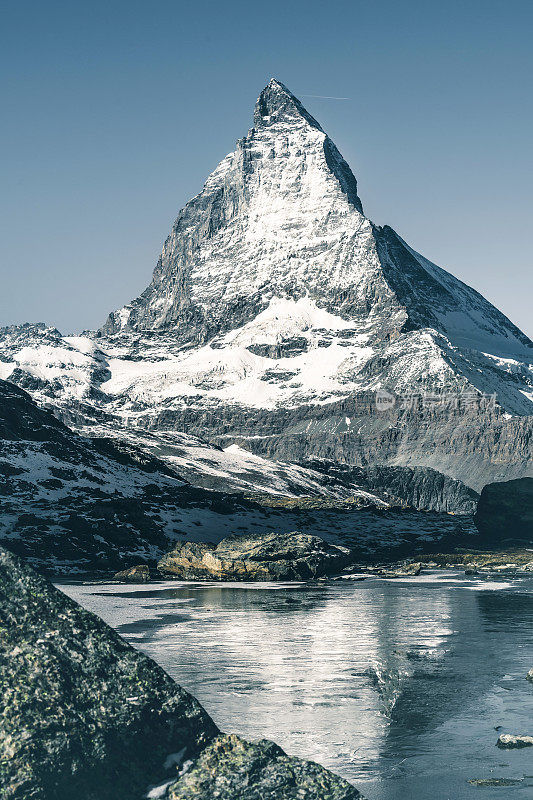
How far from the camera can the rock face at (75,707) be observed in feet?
47.6

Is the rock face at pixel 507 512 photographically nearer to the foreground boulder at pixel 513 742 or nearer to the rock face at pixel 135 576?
the rock face at pixel 135 576

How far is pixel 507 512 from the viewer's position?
169500 millimetres

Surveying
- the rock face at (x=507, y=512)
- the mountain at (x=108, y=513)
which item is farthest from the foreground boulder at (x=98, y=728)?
the rock face at (x=507, y=512)

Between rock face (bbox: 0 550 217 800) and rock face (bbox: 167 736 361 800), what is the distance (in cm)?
49

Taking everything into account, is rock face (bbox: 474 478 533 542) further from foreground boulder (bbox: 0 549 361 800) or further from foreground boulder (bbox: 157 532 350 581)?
foreground boulder (bbox: 0 549 361 800)

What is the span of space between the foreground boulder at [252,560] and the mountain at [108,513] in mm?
13032

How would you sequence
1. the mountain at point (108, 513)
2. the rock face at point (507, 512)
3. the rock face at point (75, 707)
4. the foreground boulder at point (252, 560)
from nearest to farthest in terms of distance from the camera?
the rock face at point (75, 707) → the foreground boulder at point (252, 560) → the mountain at point (108, 513) → the rock face at point (507, 512)

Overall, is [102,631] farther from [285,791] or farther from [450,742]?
[450,742]

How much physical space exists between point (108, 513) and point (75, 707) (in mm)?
111688

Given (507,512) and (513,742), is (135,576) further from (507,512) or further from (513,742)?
(507,512)

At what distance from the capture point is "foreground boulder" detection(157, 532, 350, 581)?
95000mm

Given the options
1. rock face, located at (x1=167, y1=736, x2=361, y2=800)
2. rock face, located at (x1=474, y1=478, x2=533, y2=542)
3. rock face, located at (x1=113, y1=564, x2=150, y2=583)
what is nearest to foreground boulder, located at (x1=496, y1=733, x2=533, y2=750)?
rock face, located at (x1=167, y1=736, x2=361, y2=800)

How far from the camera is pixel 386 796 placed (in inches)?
743

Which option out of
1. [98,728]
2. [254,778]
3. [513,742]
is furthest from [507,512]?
[98,728]
